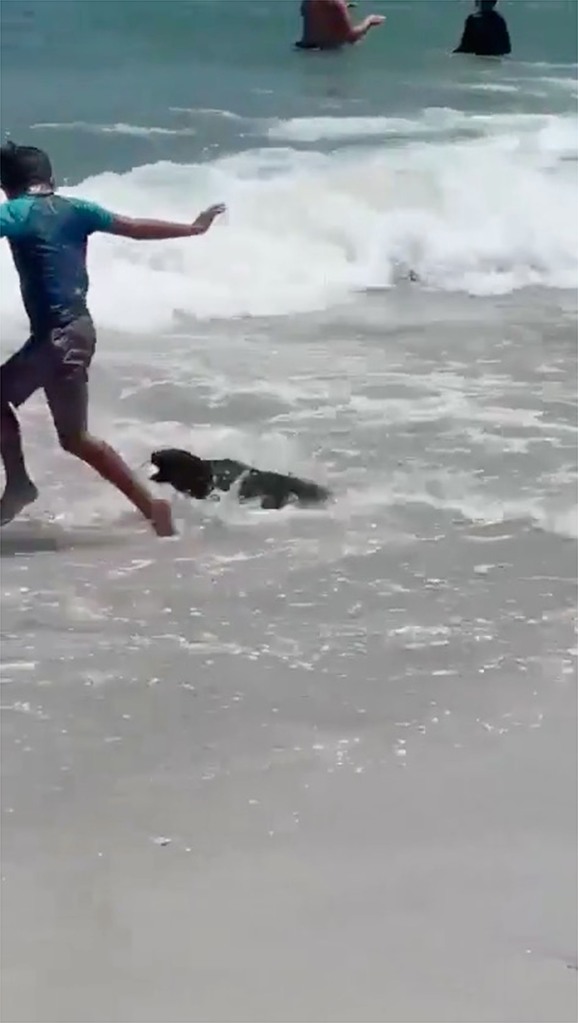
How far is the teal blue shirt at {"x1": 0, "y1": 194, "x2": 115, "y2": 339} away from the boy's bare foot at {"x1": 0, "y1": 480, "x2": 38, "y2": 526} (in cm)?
57

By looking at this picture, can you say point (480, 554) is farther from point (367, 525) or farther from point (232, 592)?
point (232, 592)

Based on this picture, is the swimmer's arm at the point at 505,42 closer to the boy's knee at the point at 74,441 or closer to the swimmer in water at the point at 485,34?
the swimmer in water at the point at 485,34

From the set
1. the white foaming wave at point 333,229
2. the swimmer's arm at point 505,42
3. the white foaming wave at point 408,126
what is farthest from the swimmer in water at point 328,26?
the white foaming wave at point 333,229

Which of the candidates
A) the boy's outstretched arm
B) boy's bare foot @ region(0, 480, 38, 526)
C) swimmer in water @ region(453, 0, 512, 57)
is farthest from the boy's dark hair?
swimmer in water @ region(453, 0, 512, 57)

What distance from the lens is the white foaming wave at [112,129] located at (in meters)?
17.4

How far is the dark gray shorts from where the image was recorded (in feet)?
16.4

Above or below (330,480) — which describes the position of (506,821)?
above

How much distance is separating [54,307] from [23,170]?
0.38 metres

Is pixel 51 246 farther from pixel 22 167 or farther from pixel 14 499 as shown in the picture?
pixel 14 499

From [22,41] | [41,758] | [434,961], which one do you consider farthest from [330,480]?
[22,41]

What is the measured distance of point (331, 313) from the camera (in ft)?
30.9

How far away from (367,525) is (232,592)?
2.44 ft

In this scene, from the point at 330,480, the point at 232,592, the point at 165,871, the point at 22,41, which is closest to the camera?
the point at 165,871

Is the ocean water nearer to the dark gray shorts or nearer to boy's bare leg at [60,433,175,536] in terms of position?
boy's bare leg at [60,433,175,536]
